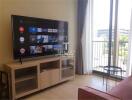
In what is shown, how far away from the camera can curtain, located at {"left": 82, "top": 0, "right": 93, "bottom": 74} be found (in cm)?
372

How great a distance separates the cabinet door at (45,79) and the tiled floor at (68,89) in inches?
5.6

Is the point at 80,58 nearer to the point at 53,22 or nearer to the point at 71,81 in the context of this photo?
the point at 71,81

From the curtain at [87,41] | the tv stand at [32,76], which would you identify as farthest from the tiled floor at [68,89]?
the curtain at [87,41]

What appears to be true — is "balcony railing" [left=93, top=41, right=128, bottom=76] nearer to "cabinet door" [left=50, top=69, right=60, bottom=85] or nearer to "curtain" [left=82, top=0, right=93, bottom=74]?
"curtain" [left=82, top=0, right=93, bottom=74]

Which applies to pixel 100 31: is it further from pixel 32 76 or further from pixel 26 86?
pixel 26 86

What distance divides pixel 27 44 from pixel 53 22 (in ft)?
2.68

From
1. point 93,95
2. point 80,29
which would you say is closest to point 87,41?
point 80,29

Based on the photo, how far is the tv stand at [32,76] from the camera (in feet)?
7.65

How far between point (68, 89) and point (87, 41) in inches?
61.0

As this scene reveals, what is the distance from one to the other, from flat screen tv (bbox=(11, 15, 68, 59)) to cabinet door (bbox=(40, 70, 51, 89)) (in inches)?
16.1

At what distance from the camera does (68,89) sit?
2836mm

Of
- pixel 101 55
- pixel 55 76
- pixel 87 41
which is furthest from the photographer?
pixel 101 55

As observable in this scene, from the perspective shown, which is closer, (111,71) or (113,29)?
(111,71)

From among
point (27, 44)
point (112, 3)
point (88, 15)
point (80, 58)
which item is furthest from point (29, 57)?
point (112, 3)
